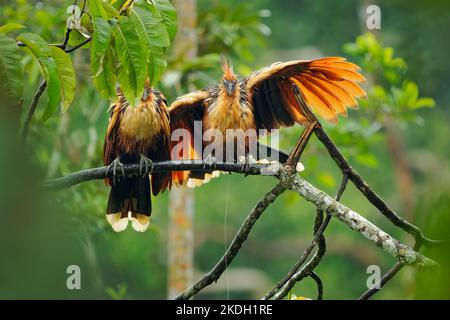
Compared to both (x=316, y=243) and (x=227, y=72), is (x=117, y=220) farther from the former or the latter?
(x=316, y=243)

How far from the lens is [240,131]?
10.9 feet

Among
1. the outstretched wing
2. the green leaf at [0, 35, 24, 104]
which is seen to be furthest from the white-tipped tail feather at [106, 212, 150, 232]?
the green leaf at [0, 35, 24, 104]

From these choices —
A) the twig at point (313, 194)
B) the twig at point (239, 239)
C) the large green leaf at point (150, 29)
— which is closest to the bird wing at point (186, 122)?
the twig at point (313, 194)

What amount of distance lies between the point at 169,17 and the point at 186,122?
63.4 inches

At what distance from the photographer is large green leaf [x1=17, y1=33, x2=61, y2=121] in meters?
1.82

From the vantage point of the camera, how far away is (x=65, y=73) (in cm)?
196

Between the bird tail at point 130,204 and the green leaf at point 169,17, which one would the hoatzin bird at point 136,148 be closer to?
the bird tail at point 130,204

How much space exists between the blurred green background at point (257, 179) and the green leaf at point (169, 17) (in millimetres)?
552

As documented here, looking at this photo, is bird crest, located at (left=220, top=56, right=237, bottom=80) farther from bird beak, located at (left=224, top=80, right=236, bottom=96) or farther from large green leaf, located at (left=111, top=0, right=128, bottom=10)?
large green leaf, located at (left=111, top=0, right=128, bottom=10)

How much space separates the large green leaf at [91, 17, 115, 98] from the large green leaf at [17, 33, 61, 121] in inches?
4.4

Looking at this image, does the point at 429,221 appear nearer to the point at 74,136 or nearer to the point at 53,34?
the point at 53,34

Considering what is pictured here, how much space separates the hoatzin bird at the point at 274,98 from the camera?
2969 millimetres
